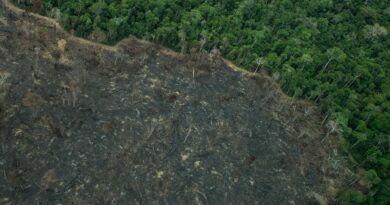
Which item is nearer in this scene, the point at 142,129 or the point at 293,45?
the point at 142,129

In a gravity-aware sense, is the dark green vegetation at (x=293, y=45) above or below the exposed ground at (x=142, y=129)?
above

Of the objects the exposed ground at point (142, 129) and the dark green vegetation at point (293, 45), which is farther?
the dark green vegetation at point (293, 45)

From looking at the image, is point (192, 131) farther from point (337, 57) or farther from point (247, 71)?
point (337, 57)

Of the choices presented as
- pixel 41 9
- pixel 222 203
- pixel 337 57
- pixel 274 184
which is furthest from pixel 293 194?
pixel 41 9

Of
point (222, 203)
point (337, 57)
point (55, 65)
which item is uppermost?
point (337, 57)

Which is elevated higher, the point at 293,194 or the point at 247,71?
the point at 247,71
